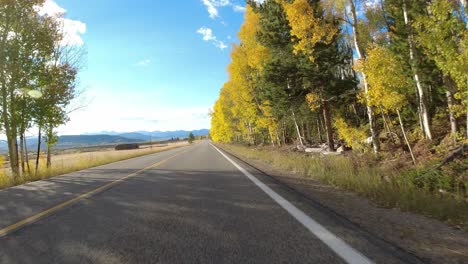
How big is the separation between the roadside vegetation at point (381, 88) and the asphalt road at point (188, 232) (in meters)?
1.84

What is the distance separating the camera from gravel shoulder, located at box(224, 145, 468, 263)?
10.6 feet

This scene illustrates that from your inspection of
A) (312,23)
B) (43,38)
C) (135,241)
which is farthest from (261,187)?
(43,38)

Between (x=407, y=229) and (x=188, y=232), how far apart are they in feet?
9.16

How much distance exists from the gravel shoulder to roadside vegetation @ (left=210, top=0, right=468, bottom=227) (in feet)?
1.26

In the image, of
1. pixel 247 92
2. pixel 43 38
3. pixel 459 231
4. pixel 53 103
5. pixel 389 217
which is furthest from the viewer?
pixel 247 92

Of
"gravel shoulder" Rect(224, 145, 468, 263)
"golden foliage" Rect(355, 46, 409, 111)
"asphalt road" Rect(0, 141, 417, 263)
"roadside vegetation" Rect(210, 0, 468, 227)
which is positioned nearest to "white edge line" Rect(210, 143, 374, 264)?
"asphalt road" Rect(0, 141, 417, 263)

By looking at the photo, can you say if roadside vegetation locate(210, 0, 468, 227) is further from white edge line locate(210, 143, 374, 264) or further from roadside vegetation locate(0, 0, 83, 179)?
roadside vegetation locate(0, 0, 83, 179)

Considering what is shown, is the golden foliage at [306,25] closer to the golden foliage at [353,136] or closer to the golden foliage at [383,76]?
the golden foliage at [383,76]

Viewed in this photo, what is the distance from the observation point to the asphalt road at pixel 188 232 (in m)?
3.34

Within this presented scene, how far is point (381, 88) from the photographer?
1388 centimetres

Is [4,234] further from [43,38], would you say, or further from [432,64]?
[432,64]

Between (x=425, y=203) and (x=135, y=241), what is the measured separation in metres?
4.55

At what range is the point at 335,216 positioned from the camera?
15.9 ft

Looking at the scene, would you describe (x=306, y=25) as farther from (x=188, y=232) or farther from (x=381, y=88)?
(x=188, y=232)
